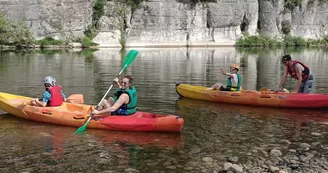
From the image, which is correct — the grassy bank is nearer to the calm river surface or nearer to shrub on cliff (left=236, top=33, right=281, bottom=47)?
shrub on cliff (left=236, top=33, right=281, bottom=47)

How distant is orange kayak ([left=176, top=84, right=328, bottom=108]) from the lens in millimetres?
12953

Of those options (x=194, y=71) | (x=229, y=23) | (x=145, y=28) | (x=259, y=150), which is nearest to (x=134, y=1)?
(x=145, y=28)

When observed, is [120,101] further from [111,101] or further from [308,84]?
[308,84]

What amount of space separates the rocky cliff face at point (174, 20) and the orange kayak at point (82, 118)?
4132cm

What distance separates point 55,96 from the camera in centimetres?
1065

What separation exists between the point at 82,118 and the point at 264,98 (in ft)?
20.4

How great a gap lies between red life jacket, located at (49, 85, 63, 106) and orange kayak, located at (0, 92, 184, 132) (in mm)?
138

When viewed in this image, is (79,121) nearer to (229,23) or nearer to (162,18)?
(162,18)

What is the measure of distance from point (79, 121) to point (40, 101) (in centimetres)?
149

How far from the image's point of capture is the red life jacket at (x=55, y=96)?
10625 mm

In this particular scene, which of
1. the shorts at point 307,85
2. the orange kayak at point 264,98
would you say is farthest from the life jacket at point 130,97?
the shorts at point 307,85

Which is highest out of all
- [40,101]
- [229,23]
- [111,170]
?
[229,23]

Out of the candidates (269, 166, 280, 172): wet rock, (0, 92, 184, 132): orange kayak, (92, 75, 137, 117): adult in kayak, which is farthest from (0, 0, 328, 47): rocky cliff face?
(269, 166, 280, 172): wet rock

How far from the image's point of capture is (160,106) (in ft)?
43.1
